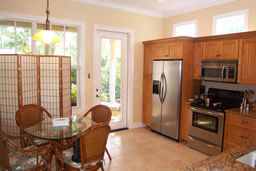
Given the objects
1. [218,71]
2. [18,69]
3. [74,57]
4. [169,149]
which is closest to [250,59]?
[218,71]

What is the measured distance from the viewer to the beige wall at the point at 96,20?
3.75 m

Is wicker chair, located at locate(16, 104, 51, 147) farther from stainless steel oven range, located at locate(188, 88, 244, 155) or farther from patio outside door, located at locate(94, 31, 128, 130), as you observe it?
stainless steel oven range, located at locate(188, 88, 244, 155)

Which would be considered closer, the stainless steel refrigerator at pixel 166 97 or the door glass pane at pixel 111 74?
the stainless steel refrigerator at pixel 166 97

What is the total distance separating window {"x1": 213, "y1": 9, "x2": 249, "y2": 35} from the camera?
3.86 metres

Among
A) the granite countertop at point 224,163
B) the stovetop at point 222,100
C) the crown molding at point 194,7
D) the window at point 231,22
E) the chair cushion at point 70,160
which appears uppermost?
the crown molding at point 194,7

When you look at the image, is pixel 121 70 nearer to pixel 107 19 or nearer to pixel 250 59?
pixel 107 19

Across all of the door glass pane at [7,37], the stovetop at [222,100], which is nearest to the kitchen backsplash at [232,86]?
the stovetop at [222,100]

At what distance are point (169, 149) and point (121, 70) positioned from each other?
2.20m

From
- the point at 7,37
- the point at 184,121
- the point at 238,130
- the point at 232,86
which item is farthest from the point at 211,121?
the point at 7,37

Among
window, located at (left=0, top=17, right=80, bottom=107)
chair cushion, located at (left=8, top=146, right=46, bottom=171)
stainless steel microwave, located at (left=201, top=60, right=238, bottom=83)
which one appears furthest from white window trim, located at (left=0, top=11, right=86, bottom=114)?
stainless steel microwave, located at (left=201, top=60, right=238, bottom=83)

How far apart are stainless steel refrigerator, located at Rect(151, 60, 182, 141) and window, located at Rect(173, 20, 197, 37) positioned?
1132 millimetres

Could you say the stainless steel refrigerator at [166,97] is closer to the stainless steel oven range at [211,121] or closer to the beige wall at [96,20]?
the stainless steel oven range at [211,121]

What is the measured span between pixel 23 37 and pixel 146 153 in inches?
126

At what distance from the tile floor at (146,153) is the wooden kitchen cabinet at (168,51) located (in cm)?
186
